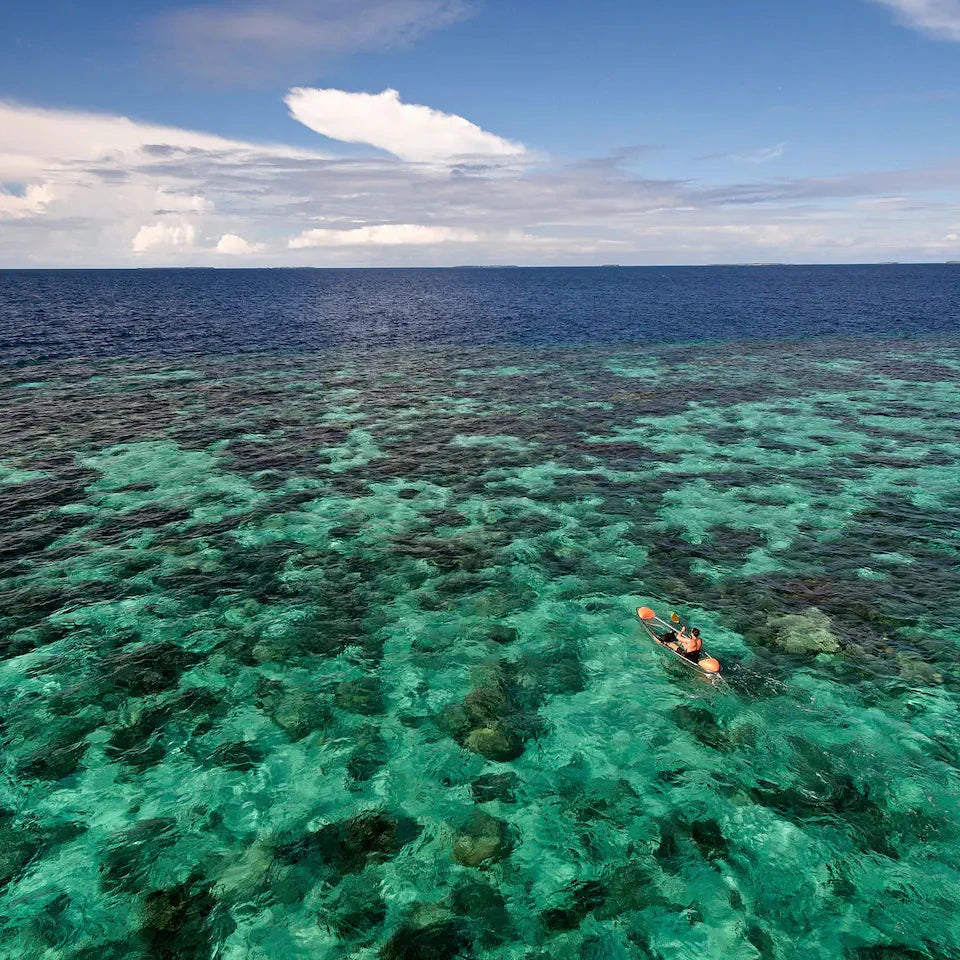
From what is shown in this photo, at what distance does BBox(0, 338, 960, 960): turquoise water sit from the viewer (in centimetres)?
1409

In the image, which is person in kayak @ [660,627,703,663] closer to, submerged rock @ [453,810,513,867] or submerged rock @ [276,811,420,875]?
submerged rock @ [453,810,513,867]

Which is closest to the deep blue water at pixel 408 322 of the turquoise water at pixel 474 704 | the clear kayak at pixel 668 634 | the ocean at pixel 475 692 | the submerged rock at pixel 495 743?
the ocean at pixel 475 692

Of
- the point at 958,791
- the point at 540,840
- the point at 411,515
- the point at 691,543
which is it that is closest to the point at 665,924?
the point at 540,840

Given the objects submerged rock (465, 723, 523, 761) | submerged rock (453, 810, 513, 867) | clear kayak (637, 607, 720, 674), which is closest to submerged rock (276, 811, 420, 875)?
submerged rock (453, 810, 513, 867)

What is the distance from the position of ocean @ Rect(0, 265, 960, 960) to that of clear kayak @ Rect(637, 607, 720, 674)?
485 mm

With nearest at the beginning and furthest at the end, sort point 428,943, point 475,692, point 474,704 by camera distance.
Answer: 1. point 428,943
2. point 474,704
3. point 475,692

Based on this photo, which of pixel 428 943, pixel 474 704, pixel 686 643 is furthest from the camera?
pixel 686 643

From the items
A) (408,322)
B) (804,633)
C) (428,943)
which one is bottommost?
(428,943)

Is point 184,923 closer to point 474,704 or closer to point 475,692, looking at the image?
point 474,704

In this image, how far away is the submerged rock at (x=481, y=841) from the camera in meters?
15.2

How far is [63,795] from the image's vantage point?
16.8 m

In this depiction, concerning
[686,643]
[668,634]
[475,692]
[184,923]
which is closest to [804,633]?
[668,634]

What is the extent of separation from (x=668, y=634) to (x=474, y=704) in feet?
26.1

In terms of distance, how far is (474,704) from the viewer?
67.1ft
